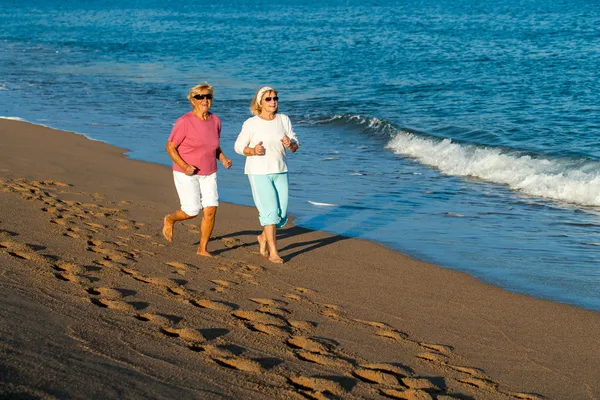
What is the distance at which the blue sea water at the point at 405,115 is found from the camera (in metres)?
8.73

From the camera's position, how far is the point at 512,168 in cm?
1316

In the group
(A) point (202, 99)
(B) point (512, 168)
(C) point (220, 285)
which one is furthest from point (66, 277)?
(B) point (512, 168)

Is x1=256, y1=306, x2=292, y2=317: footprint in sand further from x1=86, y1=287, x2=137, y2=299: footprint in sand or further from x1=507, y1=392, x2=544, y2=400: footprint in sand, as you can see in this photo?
x1=507, y1=392, x2=544, y2=400: footprint in sand

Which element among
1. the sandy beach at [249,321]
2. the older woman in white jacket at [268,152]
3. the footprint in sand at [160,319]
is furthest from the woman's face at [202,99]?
the footprint in sand at [160,319]

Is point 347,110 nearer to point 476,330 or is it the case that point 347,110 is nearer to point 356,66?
point 356,66

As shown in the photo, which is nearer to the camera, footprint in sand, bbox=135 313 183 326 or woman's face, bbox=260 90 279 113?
footprint in sand, bbox=135 313 183 326

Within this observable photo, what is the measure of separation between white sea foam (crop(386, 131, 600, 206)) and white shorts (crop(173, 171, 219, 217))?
20.0 feet

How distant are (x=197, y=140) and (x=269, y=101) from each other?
0.73 meters

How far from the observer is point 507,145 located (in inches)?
610

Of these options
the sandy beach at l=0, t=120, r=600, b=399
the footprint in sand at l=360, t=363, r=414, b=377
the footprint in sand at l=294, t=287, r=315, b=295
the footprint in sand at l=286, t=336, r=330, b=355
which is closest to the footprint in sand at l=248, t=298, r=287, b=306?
the sandy beach at l=0, t=120, r=600, b=399

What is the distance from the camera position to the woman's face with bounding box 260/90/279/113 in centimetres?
666

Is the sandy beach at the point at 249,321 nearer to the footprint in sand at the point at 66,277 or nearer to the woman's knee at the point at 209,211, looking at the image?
the footprint in sand at the point at 66,277

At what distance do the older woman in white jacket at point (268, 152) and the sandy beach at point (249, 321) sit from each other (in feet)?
1.58

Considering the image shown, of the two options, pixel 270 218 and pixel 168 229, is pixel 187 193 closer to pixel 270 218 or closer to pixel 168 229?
pixel 168 229
